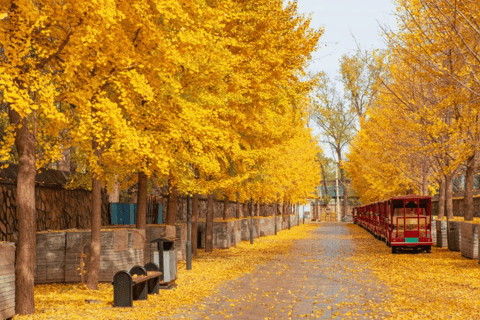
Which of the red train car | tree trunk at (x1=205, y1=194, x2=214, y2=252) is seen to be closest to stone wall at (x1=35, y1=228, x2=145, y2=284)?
tree trunk at (x1=205, y1=194, x2=214, y2=252)

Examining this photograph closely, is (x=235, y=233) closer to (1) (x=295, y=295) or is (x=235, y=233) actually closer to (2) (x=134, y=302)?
(1) (x=295, y=295)

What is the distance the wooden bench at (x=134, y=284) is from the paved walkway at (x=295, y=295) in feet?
4.29

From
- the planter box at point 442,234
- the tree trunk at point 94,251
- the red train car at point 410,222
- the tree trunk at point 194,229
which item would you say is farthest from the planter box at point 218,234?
the tree trunk at point 94,251

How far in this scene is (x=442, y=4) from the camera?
18.5m

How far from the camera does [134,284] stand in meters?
13.1

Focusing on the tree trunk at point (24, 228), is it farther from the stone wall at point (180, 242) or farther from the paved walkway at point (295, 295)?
the stone wall at point (180, 242)

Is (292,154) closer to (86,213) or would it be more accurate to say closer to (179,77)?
(86,213)

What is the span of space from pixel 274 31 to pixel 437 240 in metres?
14.3

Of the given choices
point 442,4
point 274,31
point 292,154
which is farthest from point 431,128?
point 292,154

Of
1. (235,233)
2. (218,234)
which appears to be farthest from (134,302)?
(235,233)

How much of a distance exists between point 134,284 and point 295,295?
3.54 meters

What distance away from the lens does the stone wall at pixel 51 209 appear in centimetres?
1770

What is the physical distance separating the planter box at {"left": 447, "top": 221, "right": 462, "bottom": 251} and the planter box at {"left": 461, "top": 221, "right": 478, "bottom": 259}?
1556 mm

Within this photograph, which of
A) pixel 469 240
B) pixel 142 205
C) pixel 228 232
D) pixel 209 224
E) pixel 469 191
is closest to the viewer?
pixel 142 205
